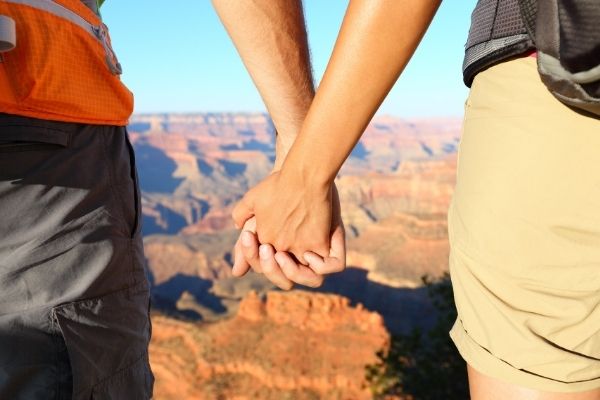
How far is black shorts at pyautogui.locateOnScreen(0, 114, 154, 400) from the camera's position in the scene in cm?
116

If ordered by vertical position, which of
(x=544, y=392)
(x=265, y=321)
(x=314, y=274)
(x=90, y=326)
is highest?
(x=544, y=392)

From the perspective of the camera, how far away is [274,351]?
67.1 ft

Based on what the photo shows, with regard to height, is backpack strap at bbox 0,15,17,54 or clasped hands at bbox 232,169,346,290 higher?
backpack strap at bbox 0,15,17,54

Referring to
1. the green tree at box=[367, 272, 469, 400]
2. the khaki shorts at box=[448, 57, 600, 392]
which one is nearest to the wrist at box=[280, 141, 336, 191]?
the khaki shorts at box=[448, 57, 600, 392]

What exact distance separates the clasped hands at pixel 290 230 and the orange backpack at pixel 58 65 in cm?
46

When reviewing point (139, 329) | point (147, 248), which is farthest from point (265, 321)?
point (147, 248)

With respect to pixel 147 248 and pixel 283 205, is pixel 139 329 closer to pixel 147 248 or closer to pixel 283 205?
pixel 283 205

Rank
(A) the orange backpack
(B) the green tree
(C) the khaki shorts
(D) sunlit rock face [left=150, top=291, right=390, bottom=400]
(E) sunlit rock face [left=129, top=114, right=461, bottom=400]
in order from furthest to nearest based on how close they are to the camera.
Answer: (E) sunlit rock face [left=129, top=114, right=461, bottom=400] < (D) sunlit rock face [left=150, top=291, right=390, bottom=400] < (B) the green tree < (A) the orange backpack < (C) the khaki shorts

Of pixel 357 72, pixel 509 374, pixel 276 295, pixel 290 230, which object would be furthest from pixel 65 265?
pixel 276 295

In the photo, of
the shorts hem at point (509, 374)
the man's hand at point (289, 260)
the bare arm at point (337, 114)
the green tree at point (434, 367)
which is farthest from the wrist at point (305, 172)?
the green tree at point (434, 367)

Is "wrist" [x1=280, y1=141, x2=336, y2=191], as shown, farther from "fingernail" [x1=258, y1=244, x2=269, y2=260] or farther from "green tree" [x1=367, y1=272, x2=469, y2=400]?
"green tree" [x1=367, y1=272, x2=469, y2=400]

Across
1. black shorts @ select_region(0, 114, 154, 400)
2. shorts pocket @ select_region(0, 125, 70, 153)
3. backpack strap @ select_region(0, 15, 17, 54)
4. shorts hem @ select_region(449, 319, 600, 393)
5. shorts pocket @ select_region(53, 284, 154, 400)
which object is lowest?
shorts pocket @ select_region(53, 284, 154, 400)

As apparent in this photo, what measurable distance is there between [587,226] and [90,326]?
1.09 metres

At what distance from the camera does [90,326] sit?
1.28 metres
